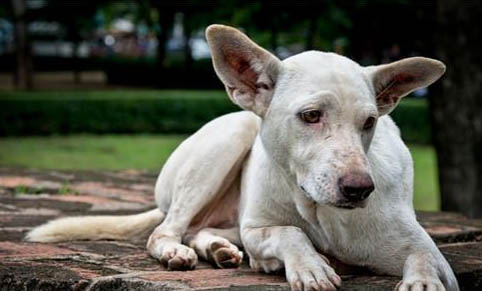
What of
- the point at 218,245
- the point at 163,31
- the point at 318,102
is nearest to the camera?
the point at 318,102

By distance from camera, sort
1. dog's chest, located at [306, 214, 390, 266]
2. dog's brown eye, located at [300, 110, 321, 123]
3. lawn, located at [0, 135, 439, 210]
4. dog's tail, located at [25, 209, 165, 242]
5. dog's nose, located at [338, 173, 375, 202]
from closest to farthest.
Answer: dog's nose, located at [338, 173, 375, 202], dog's brown eye, located at [300, 110, 321, 123], dog's chest, located at [306, 214, 390, 266], dog's tail, located at [25, 209, 165, 242], lawn, located at [0, 135, 439, 210]

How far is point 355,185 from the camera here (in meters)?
3.12

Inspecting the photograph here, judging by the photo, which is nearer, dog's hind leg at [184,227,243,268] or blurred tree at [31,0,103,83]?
dog's hind leg at [184,227,243,268]

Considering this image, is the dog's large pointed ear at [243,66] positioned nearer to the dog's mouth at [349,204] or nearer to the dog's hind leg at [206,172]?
the dog's mouth at [349,204]

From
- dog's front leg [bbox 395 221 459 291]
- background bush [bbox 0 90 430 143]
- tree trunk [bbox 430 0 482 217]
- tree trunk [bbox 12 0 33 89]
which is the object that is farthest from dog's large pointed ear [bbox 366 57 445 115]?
tree trunk [bbox 12 0 33 89]

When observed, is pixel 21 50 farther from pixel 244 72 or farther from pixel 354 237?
pixel 354 237

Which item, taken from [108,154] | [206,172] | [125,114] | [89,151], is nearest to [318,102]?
[206,172]

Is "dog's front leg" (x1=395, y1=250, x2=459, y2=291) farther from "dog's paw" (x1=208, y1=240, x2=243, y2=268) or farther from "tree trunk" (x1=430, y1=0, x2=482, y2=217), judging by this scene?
"tree trunk" (x1=430, y1=0, x2=482, y2=217)

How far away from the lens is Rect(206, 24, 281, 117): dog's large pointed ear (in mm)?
3602

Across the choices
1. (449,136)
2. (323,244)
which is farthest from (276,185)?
(449,136)

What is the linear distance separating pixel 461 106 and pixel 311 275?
4952 millimetres

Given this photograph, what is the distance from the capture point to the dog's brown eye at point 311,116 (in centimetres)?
334

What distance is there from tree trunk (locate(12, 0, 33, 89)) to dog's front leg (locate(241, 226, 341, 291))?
1847 centimetres

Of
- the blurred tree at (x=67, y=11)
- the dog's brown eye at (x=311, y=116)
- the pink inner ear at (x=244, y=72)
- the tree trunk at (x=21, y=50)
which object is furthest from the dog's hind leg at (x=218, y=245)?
the blurred tree at (x=67, y=11)
